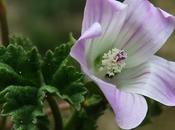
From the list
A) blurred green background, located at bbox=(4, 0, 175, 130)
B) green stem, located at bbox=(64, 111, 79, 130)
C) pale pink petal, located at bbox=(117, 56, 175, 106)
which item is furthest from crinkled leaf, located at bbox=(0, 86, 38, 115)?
blurred green background, located at bbox=(4, 0, 175, 130)

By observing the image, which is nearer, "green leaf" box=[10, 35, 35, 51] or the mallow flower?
the mallow flower

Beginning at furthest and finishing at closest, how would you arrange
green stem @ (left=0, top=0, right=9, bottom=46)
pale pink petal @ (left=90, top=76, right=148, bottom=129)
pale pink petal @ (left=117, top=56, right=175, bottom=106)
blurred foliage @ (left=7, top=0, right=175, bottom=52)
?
blurred foliage @ (left=7, top=0, right=175, bottom=52) < green stem @ (left=0, top=0, right=9, bottom=46) < pale pink petal @ (left=117, top=56, right=175, bottom=106) < pale pink petal @ (left=90, top=76, right=148, bottom=129)

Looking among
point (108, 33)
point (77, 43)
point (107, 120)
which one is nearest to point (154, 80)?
point (108, 33)

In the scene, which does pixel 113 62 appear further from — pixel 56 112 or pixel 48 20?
pixel 48 20

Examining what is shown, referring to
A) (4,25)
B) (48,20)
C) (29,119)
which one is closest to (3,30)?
A: (4,25)

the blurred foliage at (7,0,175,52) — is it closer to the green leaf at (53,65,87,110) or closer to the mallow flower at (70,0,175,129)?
the mallow flower at (70,0,175,129)

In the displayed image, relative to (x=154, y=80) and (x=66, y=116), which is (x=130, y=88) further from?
(x=66, y=116)
